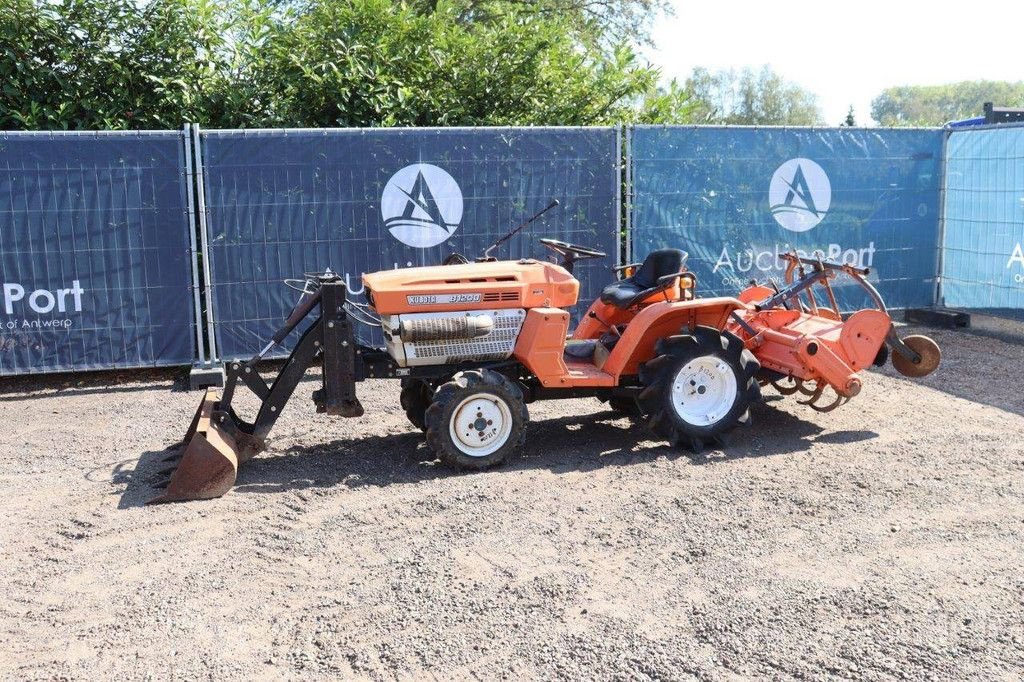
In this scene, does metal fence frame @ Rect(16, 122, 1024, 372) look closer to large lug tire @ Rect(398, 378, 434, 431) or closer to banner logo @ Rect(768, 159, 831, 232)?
banner logo @ Rect(768, 159, 831, 232)

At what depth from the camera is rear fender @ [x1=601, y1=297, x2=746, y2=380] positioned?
6.67 meters

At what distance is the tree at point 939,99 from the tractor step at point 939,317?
213 feet

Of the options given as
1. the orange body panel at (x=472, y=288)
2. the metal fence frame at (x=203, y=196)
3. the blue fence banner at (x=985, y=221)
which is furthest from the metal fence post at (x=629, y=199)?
the blue fence banner at (x=985, y=221)

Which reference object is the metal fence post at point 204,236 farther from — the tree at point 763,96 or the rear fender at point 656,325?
the tree at point 763,96

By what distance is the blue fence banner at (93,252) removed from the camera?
27.9ft

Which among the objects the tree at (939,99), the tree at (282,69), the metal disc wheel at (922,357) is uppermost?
the tree at (939,99)

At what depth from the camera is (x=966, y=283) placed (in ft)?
36.8

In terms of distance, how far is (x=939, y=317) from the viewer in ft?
36.9

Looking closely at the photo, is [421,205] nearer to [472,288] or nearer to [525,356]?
[472,288]

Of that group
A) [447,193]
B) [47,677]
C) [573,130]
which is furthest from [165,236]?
[47,677]

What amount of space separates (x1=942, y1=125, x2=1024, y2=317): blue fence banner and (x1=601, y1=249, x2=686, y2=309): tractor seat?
5.55 m

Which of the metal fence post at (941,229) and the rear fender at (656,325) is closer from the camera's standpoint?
the rear fender at (656,325)

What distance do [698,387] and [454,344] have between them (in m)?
1.69

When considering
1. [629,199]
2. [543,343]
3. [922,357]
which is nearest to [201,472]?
[543,343]
